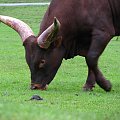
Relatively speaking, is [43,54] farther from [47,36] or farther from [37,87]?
[37,87]

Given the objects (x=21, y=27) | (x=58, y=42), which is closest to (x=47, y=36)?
(x=58, y=42)

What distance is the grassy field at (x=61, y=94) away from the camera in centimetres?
540

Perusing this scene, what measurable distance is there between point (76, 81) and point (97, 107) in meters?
4.06

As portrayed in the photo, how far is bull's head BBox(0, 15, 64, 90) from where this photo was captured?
1106cm

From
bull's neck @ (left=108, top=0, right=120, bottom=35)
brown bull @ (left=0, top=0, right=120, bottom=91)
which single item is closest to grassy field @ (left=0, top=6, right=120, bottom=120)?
brown bull @ (left=0, top=0, right=120, bottom=91)

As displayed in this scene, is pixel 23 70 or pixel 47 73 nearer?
pixel 47 73

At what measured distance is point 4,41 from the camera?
24453 mm

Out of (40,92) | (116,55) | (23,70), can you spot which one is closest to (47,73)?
(40,92)

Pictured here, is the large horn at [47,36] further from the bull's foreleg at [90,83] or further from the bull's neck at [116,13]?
the bull's neck at [116,13]

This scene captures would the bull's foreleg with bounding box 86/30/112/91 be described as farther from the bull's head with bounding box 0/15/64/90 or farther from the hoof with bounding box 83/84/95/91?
the bull's head with bounding box 0/15/64/90

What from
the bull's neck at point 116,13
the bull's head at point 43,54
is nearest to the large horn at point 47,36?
the bull's head at point 43,54

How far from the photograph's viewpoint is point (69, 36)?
1155 cm

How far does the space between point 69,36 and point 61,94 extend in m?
1.48

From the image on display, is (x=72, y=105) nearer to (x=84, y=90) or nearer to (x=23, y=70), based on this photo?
(x=84, y=90)
